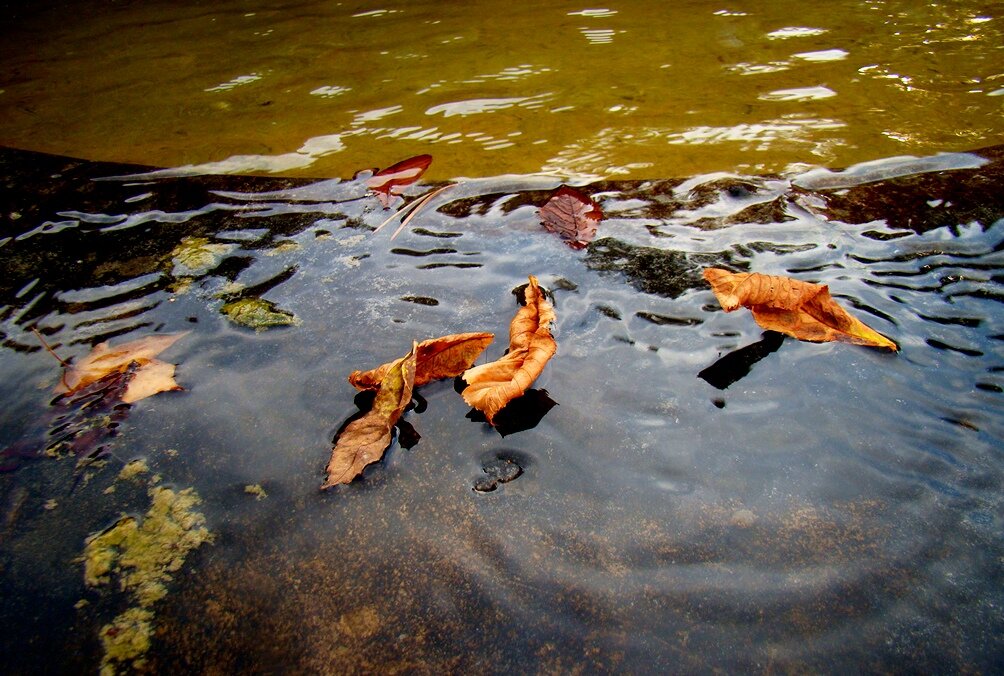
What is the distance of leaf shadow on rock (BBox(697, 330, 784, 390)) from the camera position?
1.62m

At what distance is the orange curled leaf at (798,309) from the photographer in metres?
1.69

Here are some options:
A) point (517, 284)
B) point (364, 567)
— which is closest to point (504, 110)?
point (517, 284)

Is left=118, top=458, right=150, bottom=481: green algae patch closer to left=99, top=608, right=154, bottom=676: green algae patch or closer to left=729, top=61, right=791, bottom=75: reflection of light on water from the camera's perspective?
left=99, top=608, right=154, bottom=676: green algae patch

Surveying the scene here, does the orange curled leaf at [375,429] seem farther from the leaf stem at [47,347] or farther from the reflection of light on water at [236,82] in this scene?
the reflection of light on water at [236,82]

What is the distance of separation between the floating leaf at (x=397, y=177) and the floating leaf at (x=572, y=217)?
649 millimetres

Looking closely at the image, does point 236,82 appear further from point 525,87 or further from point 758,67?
point 758,67

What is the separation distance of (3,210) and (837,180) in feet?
11.4

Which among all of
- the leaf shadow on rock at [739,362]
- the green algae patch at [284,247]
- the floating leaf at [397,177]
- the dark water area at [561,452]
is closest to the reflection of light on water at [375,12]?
the floating leaf at [397,177]

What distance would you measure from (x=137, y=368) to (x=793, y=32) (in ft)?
12.8

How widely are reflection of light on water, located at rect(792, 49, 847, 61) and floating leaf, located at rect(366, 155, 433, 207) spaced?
221cm

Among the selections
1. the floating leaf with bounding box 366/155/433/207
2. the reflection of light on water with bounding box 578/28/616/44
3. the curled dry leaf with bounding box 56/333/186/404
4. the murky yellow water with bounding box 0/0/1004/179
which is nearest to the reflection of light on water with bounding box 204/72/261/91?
the murky yellow water with bounding box 0/0/1004/179

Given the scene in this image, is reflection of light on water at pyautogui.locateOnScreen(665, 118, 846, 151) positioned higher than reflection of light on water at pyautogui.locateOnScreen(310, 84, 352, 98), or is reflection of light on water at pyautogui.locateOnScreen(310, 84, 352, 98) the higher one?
reflection of light on water at pyautogui.locateOnScreen(310, 84, 352, 98)

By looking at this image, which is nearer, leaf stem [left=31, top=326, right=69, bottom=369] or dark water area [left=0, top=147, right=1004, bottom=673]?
dark water area [left=0, top=147, right=1004, bottom=673]

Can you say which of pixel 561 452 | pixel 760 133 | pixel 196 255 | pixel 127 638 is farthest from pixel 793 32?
pixel 127 638
